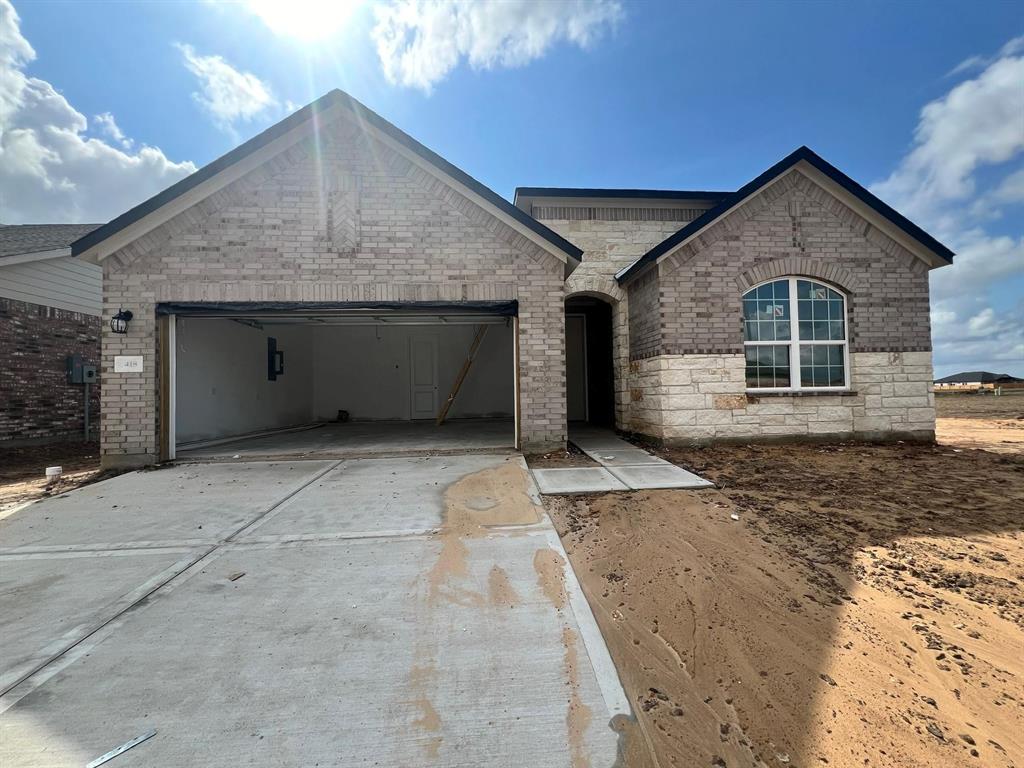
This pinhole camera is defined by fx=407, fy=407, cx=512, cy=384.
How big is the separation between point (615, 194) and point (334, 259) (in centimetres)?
731

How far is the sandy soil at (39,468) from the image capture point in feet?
18.4

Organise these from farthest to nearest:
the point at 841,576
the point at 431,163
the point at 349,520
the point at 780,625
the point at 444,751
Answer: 1. the point at 431,163
2. the point at 349,520
3. the point at 841,576
4. the point at 780,625
5. the point at 444,751

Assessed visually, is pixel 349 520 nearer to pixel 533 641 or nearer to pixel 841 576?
pixel 533 641

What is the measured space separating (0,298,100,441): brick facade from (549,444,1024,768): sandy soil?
525 inches

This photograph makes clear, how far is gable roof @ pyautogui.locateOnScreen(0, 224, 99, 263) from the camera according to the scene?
1009 centimetres

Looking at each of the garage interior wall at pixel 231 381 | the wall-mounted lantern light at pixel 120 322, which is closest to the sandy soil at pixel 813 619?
the wall-mounted lantern light at pixel 120 322

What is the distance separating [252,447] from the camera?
8.45m

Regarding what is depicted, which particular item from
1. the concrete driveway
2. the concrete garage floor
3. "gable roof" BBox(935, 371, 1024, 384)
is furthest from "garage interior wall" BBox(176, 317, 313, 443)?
A: "gable roof" BBox(935, 371, 1024, 384)

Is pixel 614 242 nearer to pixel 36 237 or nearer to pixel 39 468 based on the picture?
pixel 39 468

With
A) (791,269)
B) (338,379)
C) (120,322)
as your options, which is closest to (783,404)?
(791,269)

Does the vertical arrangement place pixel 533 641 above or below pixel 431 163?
below

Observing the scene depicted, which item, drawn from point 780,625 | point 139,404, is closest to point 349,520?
point 780,625

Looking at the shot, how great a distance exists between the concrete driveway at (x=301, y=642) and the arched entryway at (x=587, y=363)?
372 inches

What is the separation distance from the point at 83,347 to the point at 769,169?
17.5 metres
